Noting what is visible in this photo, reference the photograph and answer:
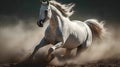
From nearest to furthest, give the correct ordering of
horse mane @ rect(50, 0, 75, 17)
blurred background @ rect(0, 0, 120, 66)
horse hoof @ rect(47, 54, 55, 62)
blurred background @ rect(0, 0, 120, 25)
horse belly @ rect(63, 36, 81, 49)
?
horse hoof @ rect(47, 54, 55, 62)
horse mane @ rect(50, 0, 75, 17)
horse belly @ rect(63, 36, 81, 49)
blurred background @ rect(0, 0, 120, 66)
blurred background @ rect(0, 0, 120, 25)

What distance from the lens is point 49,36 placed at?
30.3 feet

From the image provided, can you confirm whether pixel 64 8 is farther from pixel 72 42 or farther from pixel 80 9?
pixel 80 9

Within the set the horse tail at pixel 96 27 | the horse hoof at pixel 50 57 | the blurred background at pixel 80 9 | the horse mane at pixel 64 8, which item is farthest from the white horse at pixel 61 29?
the blurred background at pixel 80 9

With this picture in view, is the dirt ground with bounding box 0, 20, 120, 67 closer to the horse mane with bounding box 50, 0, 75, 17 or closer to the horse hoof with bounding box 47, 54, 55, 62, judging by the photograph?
the horse hoof with bounding box 47, 54, 55, 62

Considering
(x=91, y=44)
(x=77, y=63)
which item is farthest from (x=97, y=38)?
(x=77, y=63)

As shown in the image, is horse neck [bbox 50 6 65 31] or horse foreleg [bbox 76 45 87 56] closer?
horse neck [bbox 50 6 65 31]

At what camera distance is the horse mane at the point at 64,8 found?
30.7ft

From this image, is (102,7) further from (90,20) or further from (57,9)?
(57,9)

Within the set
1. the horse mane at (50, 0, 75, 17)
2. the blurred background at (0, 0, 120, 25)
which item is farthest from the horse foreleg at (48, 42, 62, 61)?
the blurred background at (0, 0, 120, 25)

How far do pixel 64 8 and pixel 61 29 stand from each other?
0.41 metres

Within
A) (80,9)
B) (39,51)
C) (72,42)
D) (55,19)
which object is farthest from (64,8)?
(80,9)

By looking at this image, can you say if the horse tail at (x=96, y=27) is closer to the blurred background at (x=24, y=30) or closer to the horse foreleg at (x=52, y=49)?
the blurred background at (x=24, y=30)

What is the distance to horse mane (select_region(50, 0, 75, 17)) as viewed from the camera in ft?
30.7

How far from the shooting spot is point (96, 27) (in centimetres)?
1051
